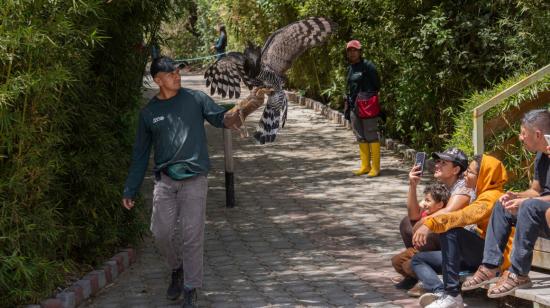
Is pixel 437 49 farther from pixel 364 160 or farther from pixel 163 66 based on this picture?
pixel 163 66

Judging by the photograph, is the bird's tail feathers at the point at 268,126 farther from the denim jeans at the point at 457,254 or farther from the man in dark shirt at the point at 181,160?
the denim jeans at the point at 457,254

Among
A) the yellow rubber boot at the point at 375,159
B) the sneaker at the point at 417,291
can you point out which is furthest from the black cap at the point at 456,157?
the yellow rubber boot at the point at 375,159

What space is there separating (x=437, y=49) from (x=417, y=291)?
5299 millimetres

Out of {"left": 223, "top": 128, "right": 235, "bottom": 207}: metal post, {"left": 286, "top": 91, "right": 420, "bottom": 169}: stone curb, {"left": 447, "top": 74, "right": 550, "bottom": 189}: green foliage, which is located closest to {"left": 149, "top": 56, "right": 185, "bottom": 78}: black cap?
{"left": 447, "top": 74, "right": 550, "bottom": 189}: green foliage

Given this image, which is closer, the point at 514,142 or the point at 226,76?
the point at 226,76

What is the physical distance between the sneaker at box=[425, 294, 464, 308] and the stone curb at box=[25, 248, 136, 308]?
7.99 feet

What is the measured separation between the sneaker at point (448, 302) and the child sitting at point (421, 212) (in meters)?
0.55

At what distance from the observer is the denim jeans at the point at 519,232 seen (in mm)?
5434

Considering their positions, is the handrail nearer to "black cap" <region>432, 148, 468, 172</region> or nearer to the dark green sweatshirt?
"black cap" <region>432, 148, 468, 172</region>

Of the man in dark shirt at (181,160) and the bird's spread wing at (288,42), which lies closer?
the man in dark shirt at (181,160)

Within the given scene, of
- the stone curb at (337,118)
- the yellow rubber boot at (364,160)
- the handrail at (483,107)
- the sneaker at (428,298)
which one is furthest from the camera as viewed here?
the stone curb at (337,118)

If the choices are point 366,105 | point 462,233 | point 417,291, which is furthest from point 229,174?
point 462,233

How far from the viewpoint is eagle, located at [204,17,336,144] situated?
250 inches

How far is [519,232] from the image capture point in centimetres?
550
